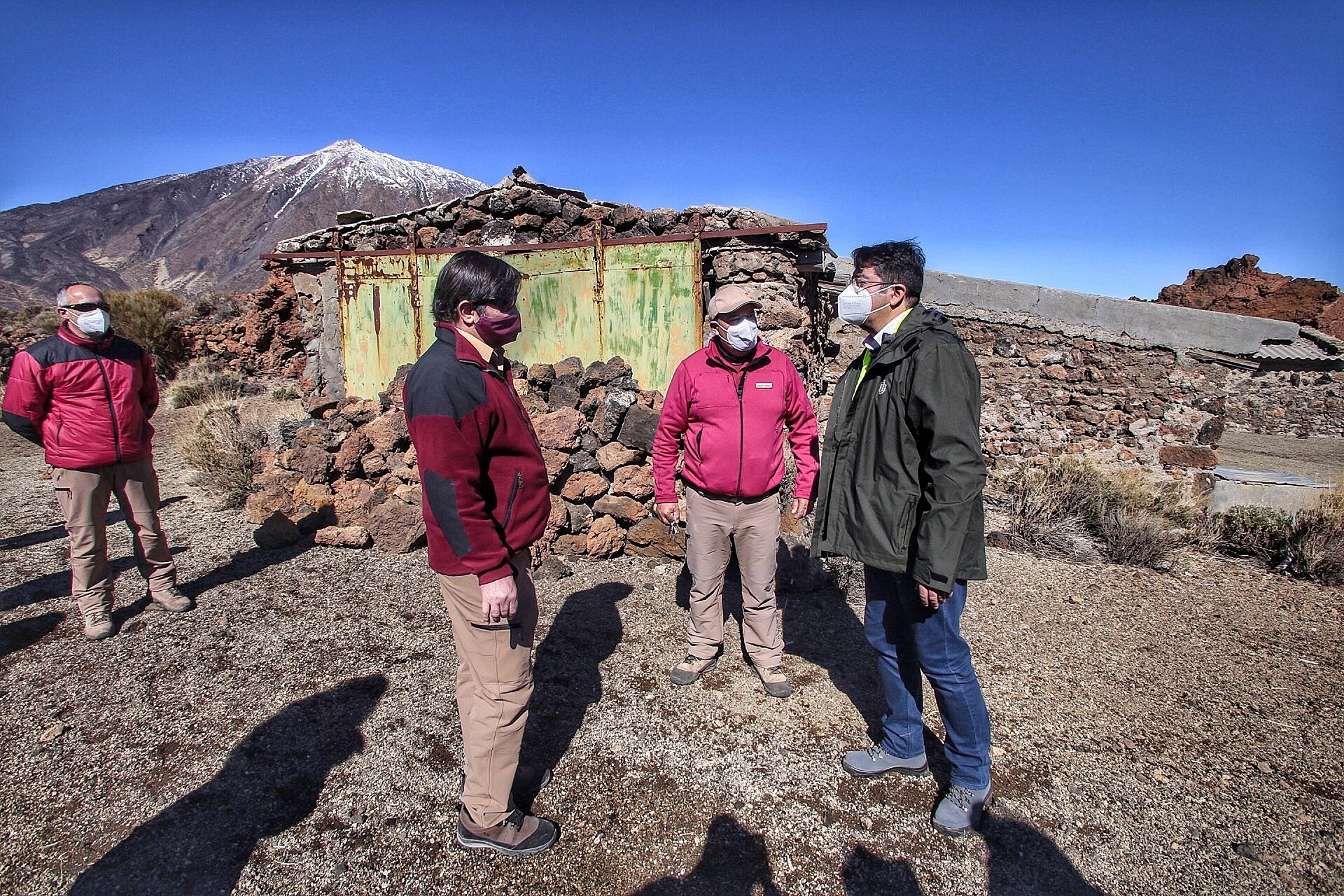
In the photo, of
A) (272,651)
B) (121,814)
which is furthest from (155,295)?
(121,814)

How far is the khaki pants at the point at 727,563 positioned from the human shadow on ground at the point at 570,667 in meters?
0.59

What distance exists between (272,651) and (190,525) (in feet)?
9.72

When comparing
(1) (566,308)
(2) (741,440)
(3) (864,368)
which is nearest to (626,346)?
(1) (566,308)

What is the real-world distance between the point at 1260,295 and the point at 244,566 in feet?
69.8

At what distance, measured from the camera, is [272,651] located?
351 cm

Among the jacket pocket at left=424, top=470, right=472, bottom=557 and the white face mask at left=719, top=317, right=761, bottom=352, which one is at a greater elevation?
the white face mask at left=719, top=317, right=761, bottom=352

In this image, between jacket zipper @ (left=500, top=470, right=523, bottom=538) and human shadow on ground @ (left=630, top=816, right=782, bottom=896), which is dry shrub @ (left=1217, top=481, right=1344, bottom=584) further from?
jacket zipper @ (left=500, top=470, right=523, bottom=538)

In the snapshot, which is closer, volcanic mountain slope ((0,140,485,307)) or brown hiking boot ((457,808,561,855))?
brown hiking boot ((457,808,561,855))

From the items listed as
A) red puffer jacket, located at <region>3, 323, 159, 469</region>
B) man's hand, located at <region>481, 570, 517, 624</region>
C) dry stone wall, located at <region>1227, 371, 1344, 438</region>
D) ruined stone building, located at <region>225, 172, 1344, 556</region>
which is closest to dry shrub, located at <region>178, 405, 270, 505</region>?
ruined stone building, located at <region>225, 172, 1344, 556</region>

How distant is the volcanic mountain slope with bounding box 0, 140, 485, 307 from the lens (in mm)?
62625

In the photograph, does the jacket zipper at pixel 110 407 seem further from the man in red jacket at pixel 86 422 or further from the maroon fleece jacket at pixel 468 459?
the maroon fleece jacket at pixel 468 459

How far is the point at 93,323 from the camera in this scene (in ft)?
11.5

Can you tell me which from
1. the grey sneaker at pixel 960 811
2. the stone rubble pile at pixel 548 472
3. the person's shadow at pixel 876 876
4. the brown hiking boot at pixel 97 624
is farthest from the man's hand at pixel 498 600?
the brown hiking boot at pixel 97 624

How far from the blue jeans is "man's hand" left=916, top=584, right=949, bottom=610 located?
39 millimetres
